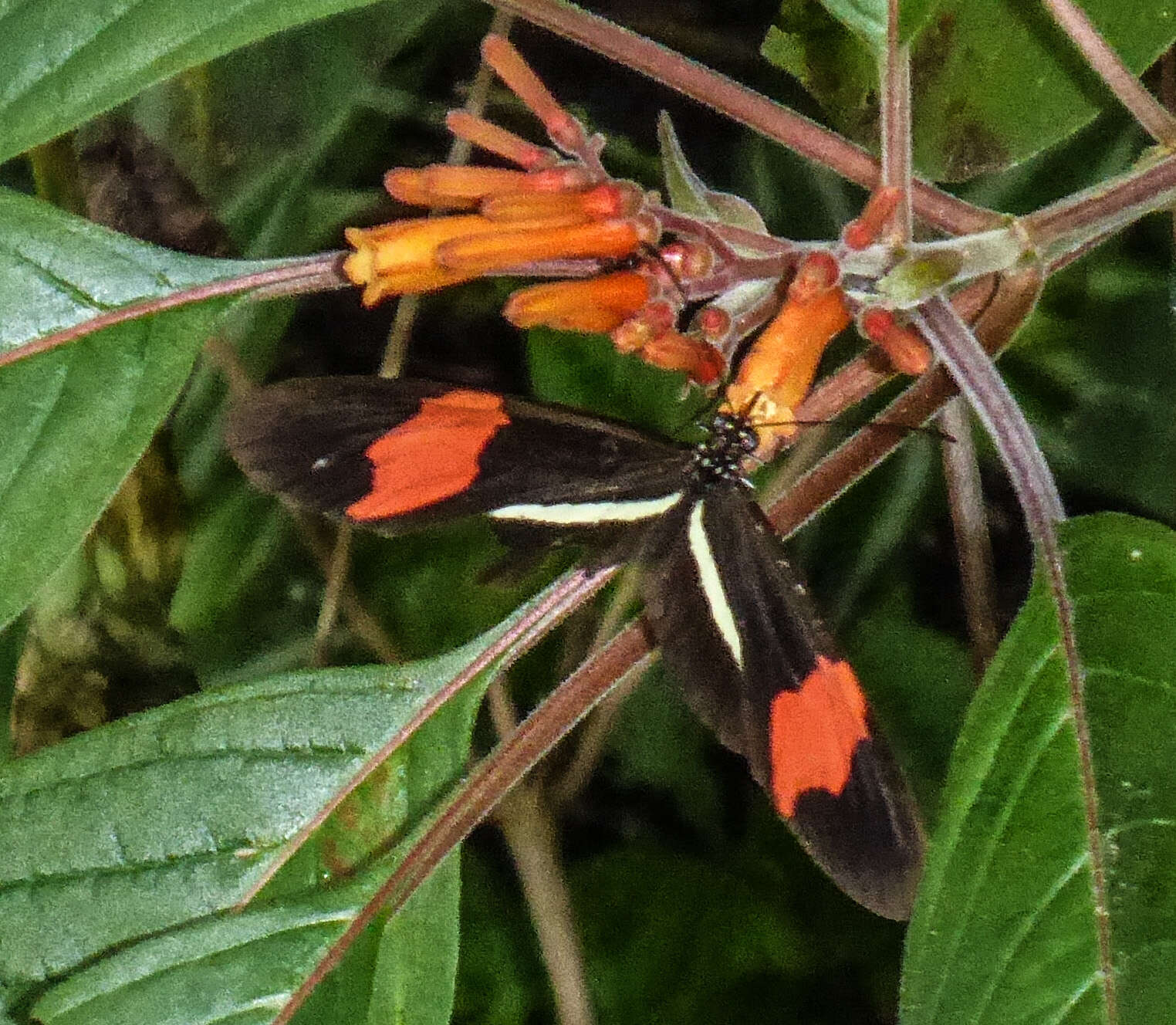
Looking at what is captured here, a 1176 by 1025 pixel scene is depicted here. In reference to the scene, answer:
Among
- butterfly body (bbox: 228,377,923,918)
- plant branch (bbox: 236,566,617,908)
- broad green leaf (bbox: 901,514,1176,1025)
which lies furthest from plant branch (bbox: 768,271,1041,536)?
broad green leaf (bbox: 901,514,1176,1025)

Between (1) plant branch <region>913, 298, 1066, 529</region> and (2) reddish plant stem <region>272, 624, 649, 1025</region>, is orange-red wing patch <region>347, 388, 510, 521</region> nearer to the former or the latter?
(2) reddish plant stem <region>272, 624, 649, 1025</region>

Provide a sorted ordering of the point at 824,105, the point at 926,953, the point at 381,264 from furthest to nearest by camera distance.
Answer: the point at 824,105
the point at 381,264
the point at 926,953

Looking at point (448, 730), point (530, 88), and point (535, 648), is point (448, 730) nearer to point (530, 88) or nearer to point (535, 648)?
point (530, 88)

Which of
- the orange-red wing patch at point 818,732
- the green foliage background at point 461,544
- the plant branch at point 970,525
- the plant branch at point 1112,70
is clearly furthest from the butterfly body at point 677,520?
the plant branch at point 1112,70

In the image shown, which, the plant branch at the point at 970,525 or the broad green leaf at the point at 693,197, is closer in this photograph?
the broad green leaf at the point at 693,197

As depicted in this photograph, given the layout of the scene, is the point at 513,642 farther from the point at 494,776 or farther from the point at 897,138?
the point at 897,138

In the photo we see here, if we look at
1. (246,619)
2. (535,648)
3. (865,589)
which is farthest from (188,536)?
(865,589)

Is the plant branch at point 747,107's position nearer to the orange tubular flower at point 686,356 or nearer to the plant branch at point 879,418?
Result: the plant branch at point 879,418
